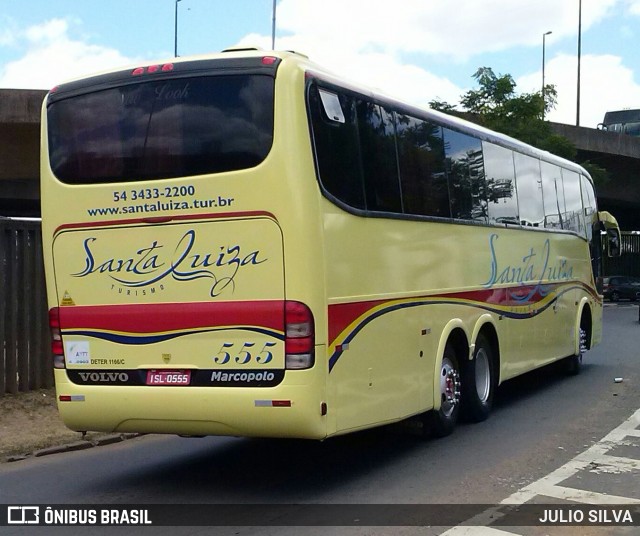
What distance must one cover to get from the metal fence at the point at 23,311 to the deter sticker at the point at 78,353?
12.5 feet

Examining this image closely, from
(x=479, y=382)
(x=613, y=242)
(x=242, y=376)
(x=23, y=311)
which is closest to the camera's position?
(x=242, y=376)

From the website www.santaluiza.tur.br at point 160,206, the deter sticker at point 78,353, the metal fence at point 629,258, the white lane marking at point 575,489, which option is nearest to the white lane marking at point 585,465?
the white lane marking at point 575,489

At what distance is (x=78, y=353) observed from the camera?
8.34m

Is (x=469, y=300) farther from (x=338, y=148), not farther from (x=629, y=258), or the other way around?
(x=629, y=258)

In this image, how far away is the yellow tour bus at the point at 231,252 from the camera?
24.9 ft

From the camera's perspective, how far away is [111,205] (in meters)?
8.20

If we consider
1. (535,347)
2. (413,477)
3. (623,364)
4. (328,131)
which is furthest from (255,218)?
(623,364)

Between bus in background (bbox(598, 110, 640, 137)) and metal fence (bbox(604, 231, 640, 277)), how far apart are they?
47.4 feet

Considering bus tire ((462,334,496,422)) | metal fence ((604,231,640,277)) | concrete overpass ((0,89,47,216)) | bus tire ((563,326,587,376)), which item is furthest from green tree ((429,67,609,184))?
metal fence ((604,231,640,277))

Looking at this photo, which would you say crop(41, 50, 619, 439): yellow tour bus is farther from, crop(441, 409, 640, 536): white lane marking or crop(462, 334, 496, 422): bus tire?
crop(462, 334, 496, 422): bus tire

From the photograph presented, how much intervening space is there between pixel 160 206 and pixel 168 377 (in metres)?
1.40

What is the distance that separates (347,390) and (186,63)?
3024 mm

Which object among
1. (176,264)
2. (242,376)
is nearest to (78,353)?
(176,264)

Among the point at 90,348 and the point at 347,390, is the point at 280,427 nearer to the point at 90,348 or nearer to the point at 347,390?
the point at 347,390
